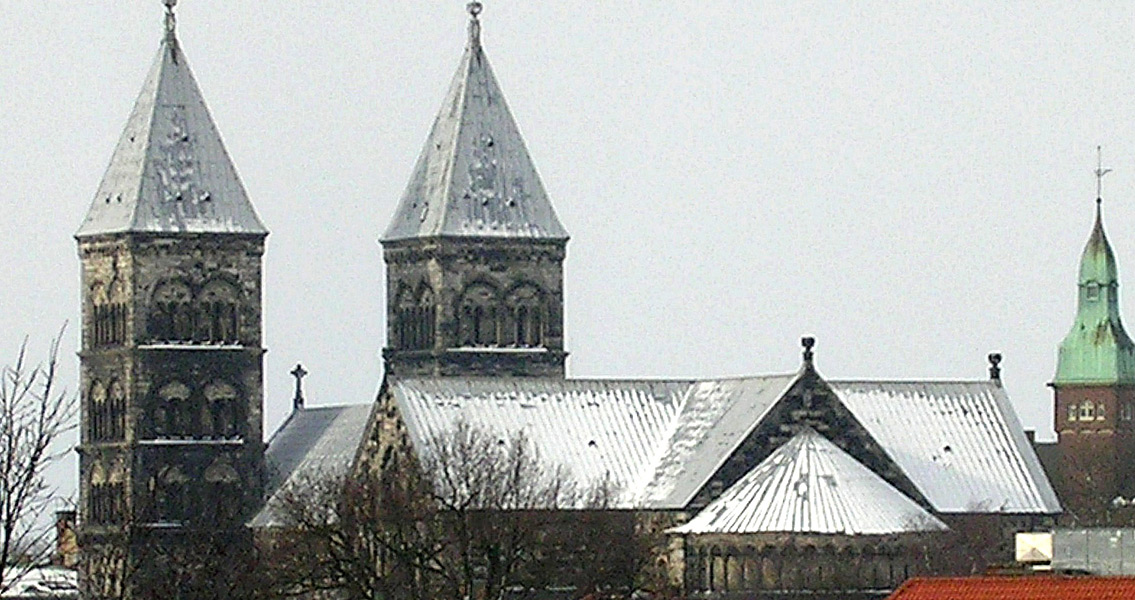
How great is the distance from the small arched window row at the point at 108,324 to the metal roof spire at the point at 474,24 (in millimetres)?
11019

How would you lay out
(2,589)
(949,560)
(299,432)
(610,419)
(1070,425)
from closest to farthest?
(2,589)
(949,560)
(610,419)
(299,432)
(1070,425)

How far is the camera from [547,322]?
11956 cm

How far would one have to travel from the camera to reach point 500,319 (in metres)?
119

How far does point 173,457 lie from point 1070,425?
61.0 meters

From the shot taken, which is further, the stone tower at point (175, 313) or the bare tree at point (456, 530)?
the stone tower at point (175, 313)

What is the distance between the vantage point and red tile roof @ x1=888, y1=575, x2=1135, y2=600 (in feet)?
215

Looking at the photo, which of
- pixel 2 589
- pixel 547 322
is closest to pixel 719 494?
pixel 547 322

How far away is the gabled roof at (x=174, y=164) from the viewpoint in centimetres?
11700

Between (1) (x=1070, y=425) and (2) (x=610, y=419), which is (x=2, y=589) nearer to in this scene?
(2) (x=610, y=419)

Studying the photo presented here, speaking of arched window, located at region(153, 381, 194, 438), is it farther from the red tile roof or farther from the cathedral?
the red tile roof

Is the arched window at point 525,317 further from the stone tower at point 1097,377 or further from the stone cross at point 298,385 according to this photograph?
the stone tower at point 1097,377

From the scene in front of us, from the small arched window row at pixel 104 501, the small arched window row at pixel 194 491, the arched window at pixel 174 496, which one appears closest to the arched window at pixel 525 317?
the small arched window row at pixel 194 491

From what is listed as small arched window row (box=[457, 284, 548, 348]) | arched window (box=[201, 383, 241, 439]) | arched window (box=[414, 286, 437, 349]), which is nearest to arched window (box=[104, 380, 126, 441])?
arched window (box=[201, 383, 241, 439])

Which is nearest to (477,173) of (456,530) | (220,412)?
(220,412)
